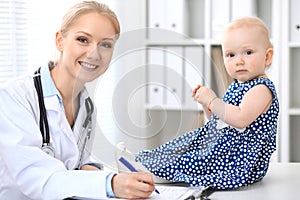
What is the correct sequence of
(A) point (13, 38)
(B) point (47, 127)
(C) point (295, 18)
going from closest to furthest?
(B) point (47, 127)
(A) point (13, 38)
(C) point (295, 18)

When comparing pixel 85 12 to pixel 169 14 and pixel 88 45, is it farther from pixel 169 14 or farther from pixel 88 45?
pixel 169 14

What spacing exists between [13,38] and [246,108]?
1647 mm

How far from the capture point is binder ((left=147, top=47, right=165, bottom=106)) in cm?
110

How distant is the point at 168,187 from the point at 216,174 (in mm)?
125

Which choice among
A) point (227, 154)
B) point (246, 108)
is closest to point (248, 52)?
point (246, 108)

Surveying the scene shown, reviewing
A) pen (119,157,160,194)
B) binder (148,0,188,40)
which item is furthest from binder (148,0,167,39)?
pen (119,157,160,194)

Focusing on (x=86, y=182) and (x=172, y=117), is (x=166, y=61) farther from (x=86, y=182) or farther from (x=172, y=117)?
(x=86, y=182)

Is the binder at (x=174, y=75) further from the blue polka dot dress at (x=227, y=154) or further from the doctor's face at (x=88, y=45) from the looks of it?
the blue polka dot dress at (x=227, y=154)

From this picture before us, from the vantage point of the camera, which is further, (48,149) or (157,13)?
(157,13)

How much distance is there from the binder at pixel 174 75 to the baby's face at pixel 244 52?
0.82 feet

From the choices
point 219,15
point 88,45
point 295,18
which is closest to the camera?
point 88,45

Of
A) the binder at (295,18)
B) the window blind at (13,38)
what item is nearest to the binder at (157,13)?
the binder at (295,18)

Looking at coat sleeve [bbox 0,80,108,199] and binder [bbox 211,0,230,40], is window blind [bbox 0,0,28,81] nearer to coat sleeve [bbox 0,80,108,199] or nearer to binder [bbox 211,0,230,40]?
binder [bbox 211,0,230,40]

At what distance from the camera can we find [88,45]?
123cm
